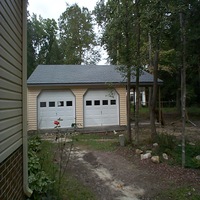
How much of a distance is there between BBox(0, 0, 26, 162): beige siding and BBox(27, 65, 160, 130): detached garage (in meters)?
9.79

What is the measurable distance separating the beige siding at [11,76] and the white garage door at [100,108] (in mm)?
10405

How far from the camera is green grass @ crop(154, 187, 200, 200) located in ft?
15.4

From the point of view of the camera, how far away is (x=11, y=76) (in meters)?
2.94

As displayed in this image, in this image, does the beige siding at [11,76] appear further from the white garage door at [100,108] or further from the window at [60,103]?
the white garage door at [100,108]

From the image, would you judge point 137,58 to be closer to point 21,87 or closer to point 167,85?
point 21,87

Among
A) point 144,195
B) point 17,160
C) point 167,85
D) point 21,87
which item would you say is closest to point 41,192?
A: point 17,160

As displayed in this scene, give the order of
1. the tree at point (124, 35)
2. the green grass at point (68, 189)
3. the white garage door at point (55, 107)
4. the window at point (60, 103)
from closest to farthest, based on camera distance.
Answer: the green grass at point (68, 189) → the tree at point (124, 35) → the white garage door at point (55, 107) → the window at point (60, 103)

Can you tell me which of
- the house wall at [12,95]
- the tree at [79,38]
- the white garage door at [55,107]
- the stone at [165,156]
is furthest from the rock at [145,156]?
the tree at [79,38]

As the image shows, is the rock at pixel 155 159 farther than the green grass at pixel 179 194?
Yes

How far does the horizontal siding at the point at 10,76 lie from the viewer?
2.53m

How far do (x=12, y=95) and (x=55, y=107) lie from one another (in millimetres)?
10741

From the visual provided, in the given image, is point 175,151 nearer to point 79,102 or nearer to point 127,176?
point 127,176

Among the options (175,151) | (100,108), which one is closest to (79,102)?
(100,108)

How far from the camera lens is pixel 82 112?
13711mm
